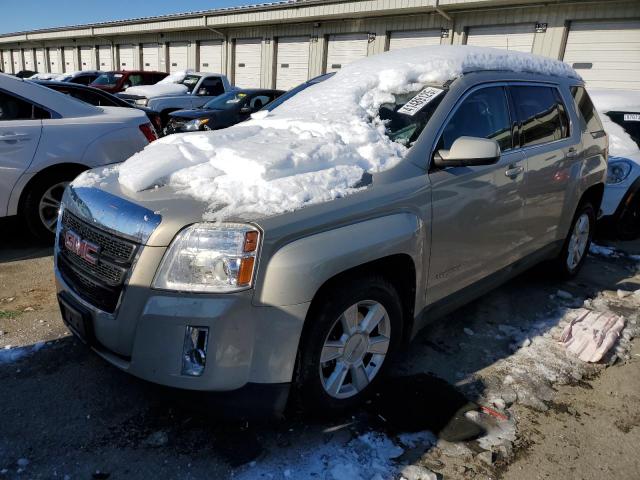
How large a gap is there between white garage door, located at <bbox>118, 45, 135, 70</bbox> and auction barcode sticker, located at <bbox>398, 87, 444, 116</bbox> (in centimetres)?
2986

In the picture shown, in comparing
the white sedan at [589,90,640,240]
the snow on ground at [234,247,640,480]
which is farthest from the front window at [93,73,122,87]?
the snow on ground at [234,247,640,480]

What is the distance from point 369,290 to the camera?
248 cm

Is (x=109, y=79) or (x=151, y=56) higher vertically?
(x=109, y=79)

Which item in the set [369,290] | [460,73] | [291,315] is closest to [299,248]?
[291,315]

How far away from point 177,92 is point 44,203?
388 inches

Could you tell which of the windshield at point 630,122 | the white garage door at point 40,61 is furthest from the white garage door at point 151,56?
the windshield at point 630,122

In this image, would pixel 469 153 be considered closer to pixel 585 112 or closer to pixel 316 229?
pixel 316 229

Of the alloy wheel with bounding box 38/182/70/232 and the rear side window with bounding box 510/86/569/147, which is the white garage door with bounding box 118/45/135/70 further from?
the rear side window with bounding box 510/86/569/147

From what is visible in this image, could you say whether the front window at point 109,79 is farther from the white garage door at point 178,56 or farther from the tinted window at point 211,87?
A: the white garage door at point 178,56

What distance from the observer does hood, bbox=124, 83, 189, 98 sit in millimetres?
Result: 13375

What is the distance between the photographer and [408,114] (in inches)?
117

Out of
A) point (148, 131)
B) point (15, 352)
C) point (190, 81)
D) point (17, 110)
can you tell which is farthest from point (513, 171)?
point (190, 81)

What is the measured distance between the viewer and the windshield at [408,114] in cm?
289

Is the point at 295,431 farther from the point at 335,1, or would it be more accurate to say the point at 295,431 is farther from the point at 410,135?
the point at 335,1
